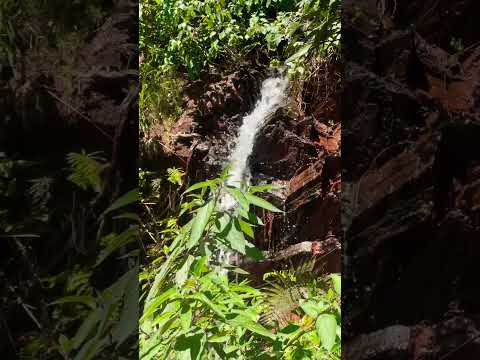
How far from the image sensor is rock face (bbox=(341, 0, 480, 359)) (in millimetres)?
588

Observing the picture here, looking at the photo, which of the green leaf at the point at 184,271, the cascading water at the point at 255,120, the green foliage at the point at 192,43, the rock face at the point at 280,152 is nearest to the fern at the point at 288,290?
the rock face at the point at 280,152

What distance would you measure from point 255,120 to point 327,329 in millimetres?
3992

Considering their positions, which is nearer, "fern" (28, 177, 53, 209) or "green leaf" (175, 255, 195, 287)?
"fern" (28, 177, 53, 209)

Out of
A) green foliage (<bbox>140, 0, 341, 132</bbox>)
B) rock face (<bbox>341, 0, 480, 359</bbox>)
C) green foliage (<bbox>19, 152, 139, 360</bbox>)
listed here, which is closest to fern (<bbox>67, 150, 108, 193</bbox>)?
green foliage (<bbox>19, 152, 139, 360</bbox>)

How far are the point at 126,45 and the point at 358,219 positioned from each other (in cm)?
38

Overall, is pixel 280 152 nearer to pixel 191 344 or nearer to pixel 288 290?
pixel 288 290

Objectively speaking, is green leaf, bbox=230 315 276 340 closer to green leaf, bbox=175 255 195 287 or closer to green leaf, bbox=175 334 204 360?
green leaf, bbox=175 334 204 360

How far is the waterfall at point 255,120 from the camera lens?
15.2ft

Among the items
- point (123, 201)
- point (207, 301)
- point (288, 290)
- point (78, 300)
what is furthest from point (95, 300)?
point (288, 290)

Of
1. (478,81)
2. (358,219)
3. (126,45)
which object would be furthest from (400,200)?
(126,45)

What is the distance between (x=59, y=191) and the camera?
1.88 ft

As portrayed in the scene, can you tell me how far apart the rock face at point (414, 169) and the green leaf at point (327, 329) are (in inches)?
8.8

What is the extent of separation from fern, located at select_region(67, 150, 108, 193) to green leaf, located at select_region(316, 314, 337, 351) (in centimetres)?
48

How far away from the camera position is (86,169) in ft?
1.89
